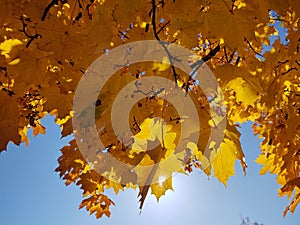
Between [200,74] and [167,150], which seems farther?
[200,74]

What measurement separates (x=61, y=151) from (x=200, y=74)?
1299 millimetres

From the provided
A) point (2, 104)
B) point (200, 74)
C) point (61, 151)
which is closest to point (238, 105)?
point (200, 74)

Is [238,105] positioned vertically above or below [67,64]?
above

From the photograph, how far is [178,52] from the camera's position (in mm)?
1437

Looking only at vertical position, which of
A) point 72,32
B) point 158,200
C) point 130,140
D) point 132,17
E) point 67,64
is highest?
point 72,32

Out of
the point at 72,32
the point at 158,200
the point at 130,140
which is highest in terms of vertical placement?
the point at 72,32

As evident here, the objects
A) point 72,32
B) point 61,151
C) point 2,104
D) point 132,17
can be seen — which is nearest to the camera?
point 132,17

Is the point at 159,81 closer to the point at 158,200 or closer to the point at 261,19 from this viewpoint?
→ the point at 261,19

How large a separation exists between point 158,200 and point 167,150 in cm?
42

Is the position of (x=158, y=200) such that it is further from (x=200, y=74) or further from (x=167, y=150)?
(x=200, y=74)

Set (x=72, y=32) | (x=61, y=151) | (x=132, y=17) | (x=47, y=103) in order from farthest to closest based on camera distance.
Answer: (x=61, y=151) → (x=47, y=103) → (x=72, y=32) → (x=132, y=17)

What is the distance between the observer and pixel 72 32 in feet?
5.12

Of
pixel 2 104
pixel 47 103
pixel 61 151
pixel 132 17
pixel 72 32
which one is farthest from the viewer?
pixel 61 151

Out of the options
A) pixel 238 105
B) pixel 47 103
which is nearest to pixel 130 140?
pixel 47 103
